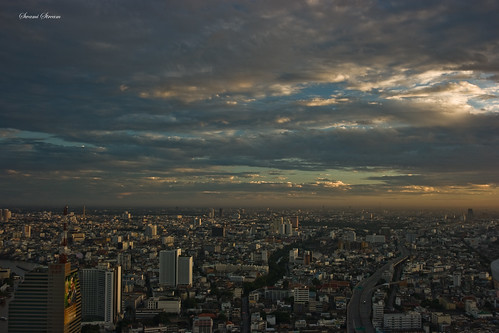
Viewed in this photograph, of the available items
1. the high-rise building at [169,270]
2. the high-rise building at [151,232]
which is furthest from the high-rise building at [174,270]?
the high-rise building at [151,232]

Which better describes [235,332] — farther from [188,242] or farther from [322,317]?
[188,242]

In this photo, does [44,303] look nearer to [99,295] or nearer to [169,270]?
[99,295]

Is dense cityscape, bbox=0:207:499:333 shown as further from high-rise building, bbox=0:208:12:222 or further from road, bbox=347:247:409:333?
high-rise building, bbox=0:208:12:222

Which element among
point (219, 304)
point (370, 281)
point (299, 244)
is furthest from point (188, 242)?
point (219, 304)

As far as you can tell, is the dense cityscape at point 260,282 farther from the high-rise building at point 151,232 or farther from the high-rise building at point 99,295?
the high-rise building at point 151,232

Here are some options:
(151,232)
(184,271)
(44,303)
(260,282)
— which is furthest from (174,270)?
(151,232)
